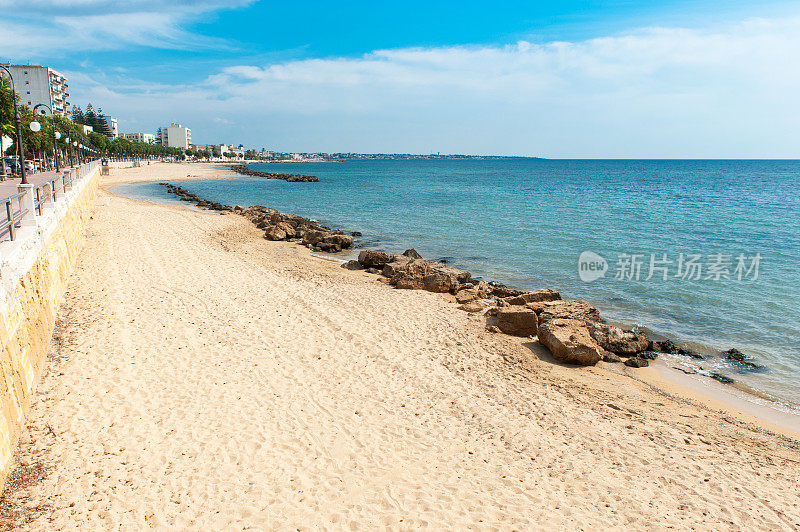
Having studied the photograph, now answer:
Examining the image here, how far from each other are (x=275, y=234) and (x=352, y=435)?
59.8 ft

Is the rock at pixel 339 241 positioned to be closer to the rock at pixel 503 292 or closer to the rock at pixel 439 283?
the rock at pixel 439 283

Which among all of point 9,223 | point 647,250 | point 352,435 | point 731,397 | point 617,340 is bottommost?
point 731,397

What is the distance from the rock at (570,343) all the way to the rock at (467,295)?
10.5 ft

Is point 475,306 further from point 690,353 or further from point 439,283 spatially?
point 690,353

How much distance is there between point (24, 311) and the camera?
7477 millimetres

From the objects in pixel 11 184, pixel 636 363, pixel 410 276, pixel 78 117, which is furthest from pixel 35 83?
pixel 636 363

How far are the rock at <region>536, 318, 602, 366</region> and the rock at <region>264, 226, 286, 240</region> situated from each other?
52.5 feet

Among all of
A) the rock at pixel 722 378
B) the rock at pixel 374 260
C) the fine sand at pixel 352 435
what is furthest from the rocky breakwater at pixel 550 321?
the rock at pixel 374 260

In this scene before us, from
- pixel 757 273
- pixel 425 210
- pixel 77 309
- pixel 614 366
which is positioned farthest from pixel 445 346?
pixel 425 210

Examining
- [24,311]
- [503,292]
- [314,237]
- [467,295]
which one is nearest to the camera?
[24,311]

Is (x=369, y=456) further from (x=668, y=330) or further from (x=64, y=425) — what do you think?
(x=668, y=330)

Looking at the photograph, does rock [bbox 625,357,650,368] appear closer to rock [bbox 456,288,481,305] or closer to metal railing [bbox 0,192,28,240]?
rock [bbox 456,288,481,305]

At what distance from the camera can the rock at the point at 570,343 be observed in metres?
10.2

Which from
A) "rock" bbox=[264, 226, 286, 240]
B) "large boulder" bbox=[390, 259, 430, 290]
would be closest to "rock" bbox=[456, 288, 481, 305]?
"large boulder" bbox=[390, 259, 430, 290]
